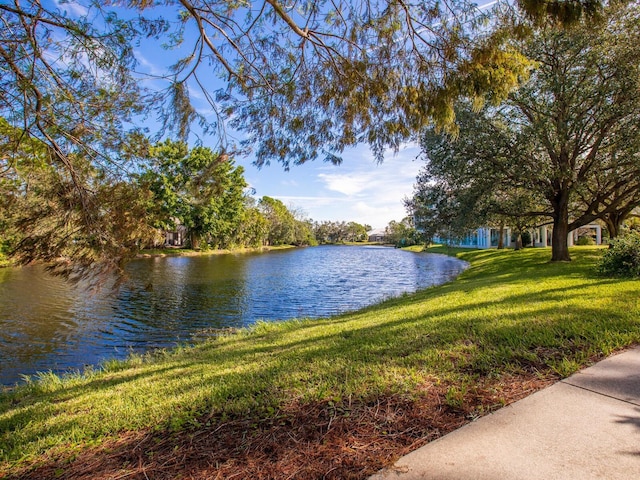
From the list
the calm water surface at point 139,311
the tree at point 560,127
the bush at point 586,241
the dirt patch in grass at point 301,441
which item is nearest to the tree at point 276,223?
the bush at point 586,241

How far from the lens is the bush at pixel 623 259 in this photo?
7742mm

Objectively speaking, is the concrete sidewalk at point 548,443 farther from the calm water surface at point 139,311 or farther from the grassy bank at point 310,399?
the calm water surface at point 139,311

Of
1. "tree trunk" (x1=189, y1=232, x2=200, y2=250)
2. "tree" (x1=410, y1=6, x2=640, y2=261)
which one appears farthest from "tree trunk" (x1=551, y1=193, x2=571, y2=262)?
"tree trunk" (x1=189, y1=232, x2=200, y2=250)

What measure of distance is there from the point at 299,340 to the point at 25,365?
6099 millimetres

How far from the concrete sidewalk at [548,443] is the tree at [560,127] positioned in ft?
33.1

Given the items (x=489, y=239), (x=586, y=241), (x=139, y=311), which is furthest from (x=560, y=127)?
(x=489, y=239)

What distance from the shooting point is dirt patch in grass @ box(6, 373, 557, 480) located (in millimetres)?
2129

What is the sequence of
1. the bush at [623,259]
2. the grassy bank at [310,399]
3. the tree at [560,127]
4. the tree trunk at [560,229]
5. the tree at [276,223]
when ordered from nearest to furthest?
the grassy bank at [310,399] → the bush at [623,259] → the tree at [560,127] → the tree trunk at [560,229] → the tree at [276,223]

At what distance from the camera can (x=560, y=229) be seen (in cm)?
1402

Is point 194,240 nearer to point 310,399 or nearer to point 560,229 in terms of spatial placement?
point 560,229

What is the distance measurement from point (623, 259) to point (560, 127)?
5.07 m

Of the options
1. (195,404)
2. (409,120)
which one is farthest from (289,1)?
(195,404)

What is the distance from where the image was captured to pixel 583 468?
1.88 m

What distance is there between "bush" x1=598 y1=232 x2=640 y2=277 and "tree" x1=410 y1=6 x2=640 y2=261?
4.12 meters
